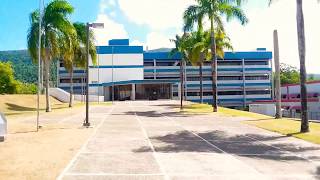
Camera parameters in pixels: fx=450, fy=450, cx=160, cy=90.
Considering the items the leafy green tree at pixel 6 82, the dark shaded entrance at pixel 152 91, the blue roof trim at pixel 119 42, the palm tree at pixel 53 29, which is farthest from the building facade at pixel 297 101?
the leafy green tree at pixel 6 82

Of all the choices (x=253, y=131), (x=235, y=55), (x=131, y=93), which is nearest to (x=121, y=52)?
(x=131, y=93)

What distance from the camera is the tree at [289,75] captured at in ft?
453

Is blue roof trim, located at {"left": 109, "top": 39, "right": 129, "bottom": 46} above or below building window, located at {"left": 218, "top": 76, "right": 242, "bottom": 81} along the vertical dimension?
above

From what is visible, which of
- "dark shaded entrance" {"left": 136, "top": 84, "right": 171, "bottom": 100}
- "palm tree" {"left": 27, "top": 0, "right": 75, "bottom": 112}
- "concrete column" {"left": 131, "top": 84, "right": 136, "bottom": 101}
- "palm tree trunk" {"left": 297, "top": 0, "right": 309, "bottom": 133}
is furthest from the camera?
"dark shaded entrance" {"left": 136, "top": 84, "right": 171, "bottom": 100}

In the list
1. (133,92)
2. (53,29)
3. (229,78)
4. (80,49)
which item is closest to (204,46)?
(80,49)

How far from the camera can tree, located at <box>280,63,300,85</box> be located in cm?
13794

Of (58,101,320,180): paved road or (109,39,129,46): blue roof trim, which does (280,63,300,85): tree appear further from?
(58,101,320,180): paved road

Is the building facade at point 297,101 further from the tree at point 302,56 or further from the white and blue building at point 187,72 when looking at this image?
the tree at point 302,56

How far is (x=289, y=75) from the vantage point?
465 feet

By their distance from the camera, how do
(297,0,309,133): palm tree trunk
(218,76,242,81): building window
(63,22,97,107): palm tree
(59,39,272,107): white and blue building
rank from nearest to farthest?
(297,0,309,133): palm tree trunk < (63,22,97,107): palm tree < (59,39,272,107): white and blue building < (218,76,242,81): building window

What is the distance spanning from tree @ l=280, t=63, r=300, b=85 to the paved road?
11940cm

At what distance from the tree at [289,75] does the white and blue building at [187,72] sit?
59.9 ft

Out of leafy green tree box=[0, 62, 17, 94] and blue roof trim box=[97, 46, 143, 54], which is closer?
leafy green tree box=[0, 62, 17, 94]

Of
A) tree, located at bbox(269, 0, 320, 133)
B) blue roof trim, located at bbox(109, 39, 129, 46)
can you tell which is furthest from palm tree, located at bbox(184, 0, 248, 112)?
blue roof trim, located at bbox(109, 39, 129, 46)
